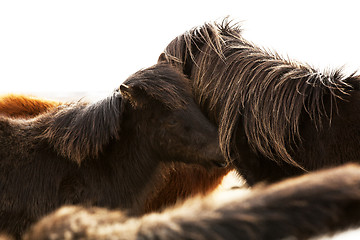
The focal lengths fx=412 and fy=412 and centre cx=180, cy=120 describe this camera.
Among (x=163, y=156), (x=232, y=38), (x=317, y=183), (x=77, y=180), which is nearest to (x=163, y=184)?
(x=163, y=156)

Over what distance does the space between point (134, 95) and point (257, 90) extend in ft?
3.11

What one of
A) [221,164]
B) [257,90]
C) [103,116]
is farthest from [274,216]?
[103,116]

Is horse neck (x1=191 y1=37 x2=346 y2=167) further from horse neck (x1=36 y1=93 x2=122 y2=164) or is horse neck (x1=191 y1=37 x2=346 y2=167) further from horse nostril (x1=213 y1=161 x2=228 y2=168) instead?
horse neck (x1=36 y1=93 x2=122 y2=164)

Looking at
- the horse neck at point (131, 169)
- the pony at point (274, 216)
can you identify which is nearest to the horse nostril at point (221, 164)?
the horse neck at point (131, 169)

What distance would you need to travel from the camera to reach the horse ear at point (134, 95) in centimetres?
299

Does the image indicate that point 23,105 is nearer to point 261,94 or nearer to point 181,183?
point 181,183

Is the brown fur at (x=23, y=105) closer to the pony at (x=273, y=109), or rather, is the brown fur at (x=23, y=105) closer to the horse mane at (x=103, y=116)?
the horse mane at (x=103, y=116)

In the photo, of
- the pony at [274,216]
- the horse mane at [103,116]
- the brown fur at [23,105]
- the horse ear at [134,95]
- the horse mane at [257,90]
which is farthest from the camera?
the brown fur at [23,105]

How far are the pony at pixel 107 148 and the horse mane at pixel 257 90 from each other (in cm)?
20

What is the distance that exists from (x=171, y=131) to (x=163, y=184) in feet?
1.55

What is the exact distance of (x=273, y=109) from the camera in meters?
2.44

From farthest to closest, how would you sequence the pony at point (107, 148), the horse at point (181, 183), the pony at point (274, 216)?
1. the horse at point (181, 183)
2. the pony at point (107, 148)
3. the pony at point (274, 216)

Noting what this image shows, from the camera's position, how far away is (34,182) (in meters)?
2.77

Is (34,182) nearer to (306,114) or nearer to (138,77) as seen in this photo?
(138,77)
